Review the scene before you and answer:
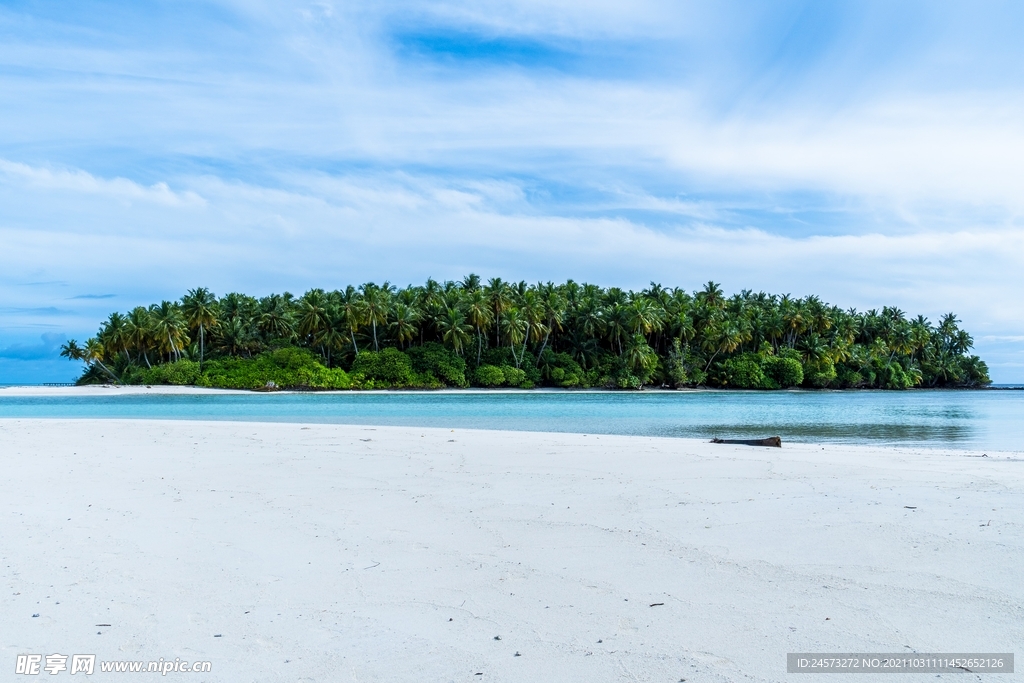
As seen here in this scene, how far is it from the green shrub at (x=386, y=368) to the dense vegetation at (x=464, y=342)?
119mm

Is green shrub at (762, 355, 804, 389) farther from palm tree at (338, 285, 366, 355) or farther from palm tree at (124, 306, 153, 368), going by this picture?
palm tree at (124, 306, 153, 368)

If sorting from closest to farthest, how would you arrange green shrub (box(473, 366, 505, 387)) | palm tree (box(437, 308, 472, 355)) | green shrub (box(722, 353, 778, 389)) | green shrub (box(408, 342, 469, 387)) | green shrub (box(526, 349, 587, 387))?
green shrub (box(408, 342, 469, 387)) → palm tree (box(437, 308, 472, 355)) → green shrub (box(473, 366, 505, 387)) → green shrub (box(526, 349, 587, 387)) → green shrub (box(722, 353, 778, 389))

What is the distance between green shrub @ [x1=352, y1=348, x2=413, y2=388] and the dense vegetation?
0.39ft

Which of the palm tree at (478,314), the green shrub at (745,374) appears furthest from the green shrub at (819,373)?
the palm tree at (478,314)

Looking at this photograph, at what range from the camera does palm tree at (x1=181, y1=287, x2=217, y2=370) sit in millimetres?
72125

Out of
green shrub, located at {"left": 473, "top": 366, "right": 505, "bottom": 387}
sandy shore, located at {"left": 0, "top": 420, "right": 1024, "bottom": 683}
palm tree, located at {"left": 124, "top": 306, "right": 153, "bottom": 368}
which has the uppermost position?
palm tree, located at {"left": 124, "top": 306, "right": 153, "bottom": 368}

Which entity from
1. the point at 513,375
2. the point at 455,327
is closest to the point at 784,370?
the point at 513,375

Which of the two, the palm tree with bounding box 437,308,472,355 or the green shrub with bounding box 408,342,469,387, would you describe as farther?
the palm tree with bounding box 437,308,472,355

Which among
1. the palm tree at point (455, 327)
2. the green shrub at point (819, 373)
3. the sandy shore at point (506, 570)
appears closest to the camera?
the sandy shore at point (506, 570)

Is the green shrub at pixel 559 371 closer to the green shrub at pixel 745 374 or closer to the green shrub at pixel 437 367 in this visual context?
the green shrub at pixel 437 367

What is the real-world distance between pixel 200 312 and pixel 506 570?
74.6m

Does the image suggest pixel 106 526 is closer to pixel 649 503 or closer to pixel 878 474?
pixel 649 503

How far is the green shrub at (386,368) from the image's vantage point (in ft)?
226

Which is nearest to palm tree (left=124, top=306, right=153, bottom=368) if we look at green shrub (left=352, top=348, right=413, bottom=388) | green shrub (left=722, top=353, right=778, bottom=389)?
green shrub (left=352, top=348, right=413, bottom=388)
